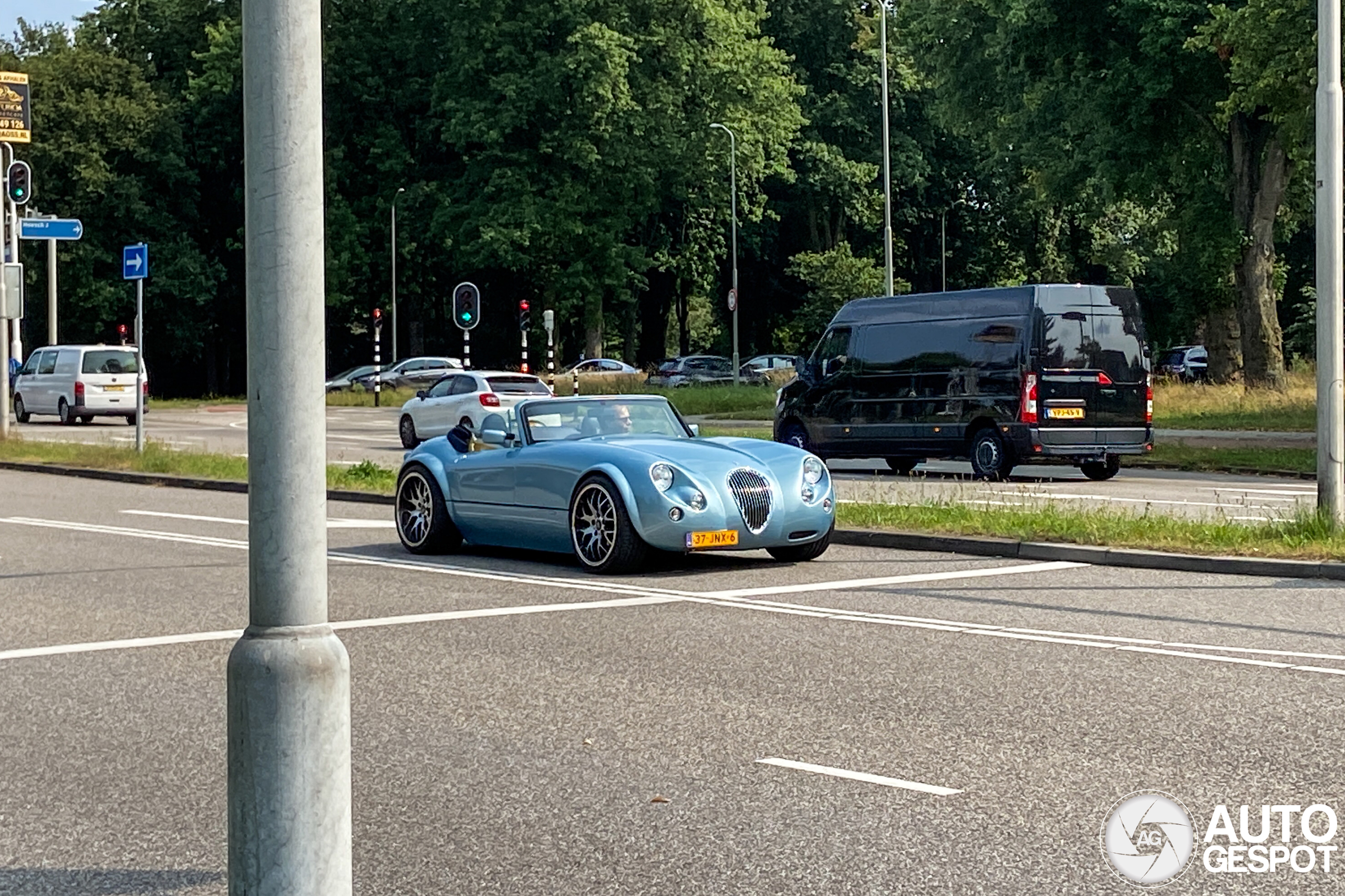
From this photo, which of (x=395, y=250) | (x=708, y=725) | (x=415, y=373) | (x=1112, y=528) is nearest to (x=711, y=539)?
(x=1112, y=528)

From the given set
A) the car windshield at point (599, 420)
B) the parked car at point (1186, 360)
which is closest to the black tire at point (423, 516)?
the car windshield at point (599, 420)

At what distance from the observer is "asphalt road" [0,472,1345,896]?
5.75 meters

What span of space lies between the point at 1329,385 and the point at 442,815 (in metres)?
9.70

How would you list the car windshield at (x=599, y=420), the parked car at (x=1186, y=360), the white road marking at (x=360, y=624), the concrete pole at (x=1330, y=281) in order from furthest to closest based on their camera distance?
the parked car at (x=1186, y=360), the car windshield at (x=599, y=420), the concrete pole at (x=1330, y=281), the white road marking at (x=360, y=624)

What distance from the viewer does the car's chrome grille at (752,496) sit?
526 inches

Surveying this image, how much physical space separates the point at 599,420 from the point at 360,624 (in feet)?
13.3

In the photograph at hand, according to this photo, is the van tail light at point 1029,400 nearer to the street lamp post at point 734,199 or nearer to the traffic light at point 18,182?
the traffic light at point 18,182

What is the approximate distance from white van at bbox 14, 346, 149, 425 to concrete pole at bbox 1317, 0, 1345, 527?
3520cm

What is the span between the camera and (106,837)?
6.16 metres

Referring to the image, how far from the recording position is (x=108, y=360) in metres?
45.4

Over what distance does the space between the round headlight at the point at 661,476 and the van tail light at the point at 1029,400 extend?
11196 millimetres

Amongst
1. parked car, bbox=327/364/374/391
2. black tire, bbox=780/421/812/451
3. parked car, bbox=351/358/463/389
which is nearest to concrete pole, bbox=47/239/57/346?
parked car, bbox=327/364/374/391

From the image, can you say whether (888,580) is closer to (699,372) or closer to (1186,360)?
(699,372)

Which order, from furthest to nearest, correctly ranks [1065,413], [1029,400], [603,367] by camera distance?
[603,367] < [1065,413] < [1029,400]
